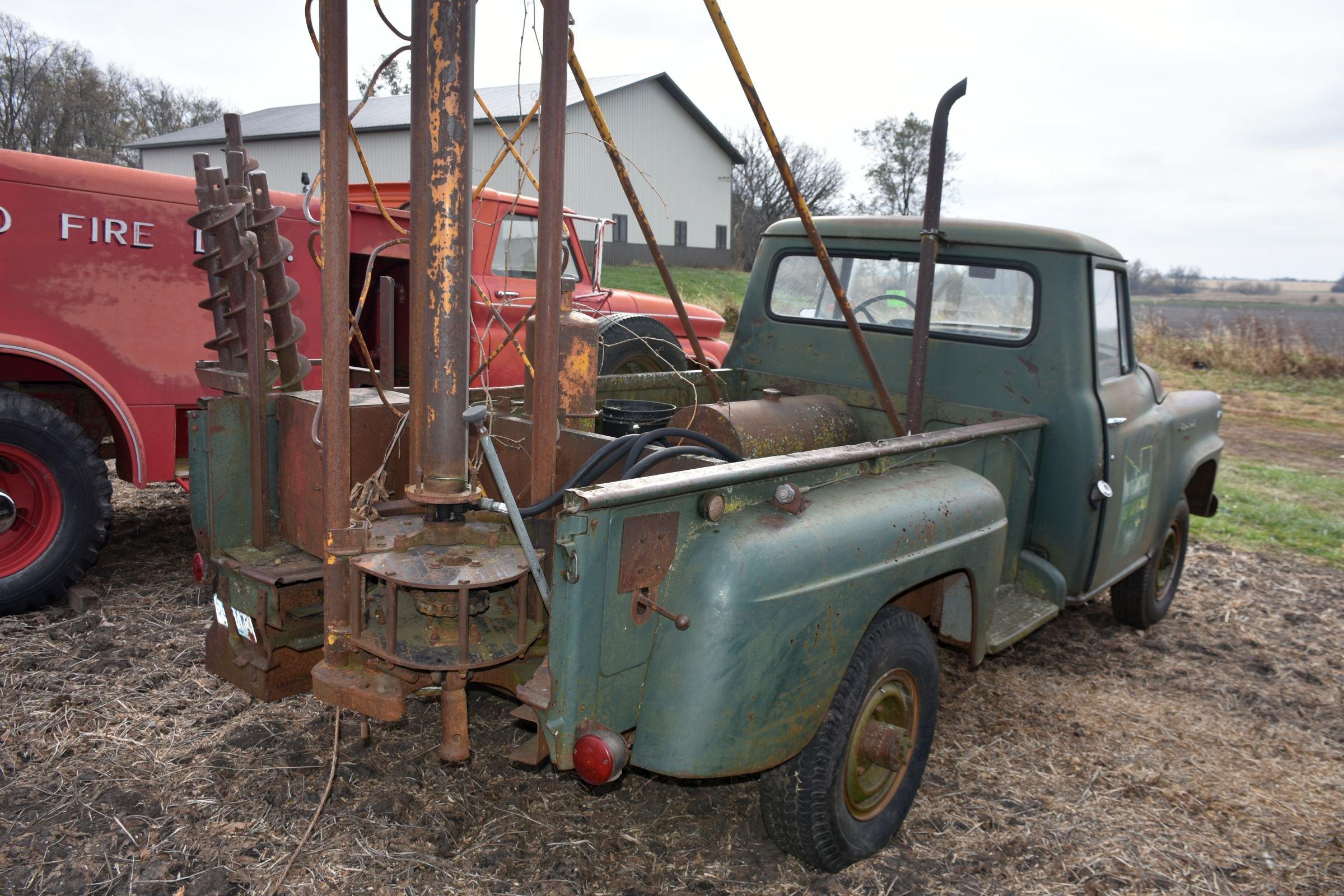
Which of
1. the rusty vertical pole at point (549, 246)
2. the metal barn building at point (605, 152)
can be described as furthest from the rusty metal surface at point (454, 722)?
the metal barn building at point (605, 152)

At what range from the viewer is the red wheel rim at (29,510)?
4199 millimetres

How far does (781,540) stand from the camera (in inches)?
86.0

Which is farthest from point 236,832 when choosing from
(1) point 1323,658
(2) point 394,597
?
(1) point 1323,658

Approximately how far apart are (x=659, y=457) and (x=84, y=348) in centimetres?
345

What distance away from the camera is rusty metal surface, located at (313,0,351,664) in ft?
7.06

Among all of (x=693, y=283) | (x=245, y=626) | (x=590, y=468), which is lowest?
(x=245, y=626)

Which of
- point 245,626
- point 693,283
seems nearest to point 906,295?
point 245,626

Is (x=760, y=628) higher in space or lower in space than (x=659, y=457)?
lower

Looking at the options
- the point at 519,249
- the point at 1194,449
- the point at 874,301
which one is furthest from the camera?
the point at 519,249

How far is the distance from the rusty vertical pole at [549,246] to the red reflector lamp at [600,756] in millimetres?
653

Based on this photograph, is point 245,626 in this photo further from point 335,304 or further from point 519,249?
point 519,249

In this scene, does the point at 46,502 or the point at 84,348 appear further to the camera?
the point at 84,348

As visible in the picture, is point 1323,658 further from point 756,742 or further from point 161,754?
point 161,754

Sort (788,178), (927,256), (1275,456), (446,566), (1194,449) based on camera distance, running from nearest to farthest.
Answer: (446,566), (788,178), (927,256), (1194,449), (1275,456)
